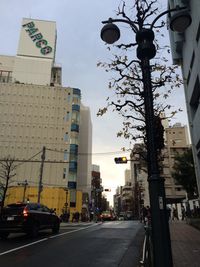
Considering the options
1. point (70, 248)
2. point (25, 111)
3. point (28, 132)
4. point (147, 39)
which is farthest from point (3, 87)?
point (147, 39)

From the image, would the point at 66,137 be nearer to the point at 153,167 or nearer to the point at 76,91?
the point at 76,91

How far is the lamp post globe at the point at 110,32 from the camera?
577cm

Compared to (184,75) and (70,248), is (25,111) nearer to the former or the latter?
(184,75)

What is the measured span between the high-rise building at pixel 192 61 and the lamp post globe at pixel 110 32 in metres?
11.1

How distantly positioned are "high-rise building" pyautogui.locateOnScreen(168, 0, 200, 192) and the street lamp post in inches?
440

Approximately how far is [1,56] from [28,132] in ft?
82.2

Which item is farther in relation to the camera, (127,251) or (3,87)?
(3,87)

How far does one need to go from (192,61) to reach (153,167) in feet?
52.7

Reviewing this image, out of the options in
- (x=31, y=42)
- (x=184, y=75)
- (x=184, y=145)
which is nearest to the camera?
(x=184, y=75)

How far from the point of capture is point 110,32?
229 inches

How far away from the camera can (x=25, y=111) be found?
2315 inches

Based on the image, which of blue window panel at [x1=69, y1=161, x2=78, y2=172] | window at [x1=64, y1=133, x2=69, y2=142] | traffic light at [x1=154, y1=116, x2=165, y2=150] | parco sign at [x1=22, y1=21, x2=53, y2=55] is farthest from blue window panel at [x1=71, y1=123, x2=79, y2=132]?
traffic light at [x1=154, y1=116, x2=165, y2=150]

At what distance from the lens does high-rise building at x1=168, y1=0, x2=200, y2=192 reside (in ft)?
53.1

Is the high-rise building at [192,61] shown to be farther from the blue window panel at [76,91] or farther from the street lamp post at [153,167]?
the blue window panel at [76,91]
